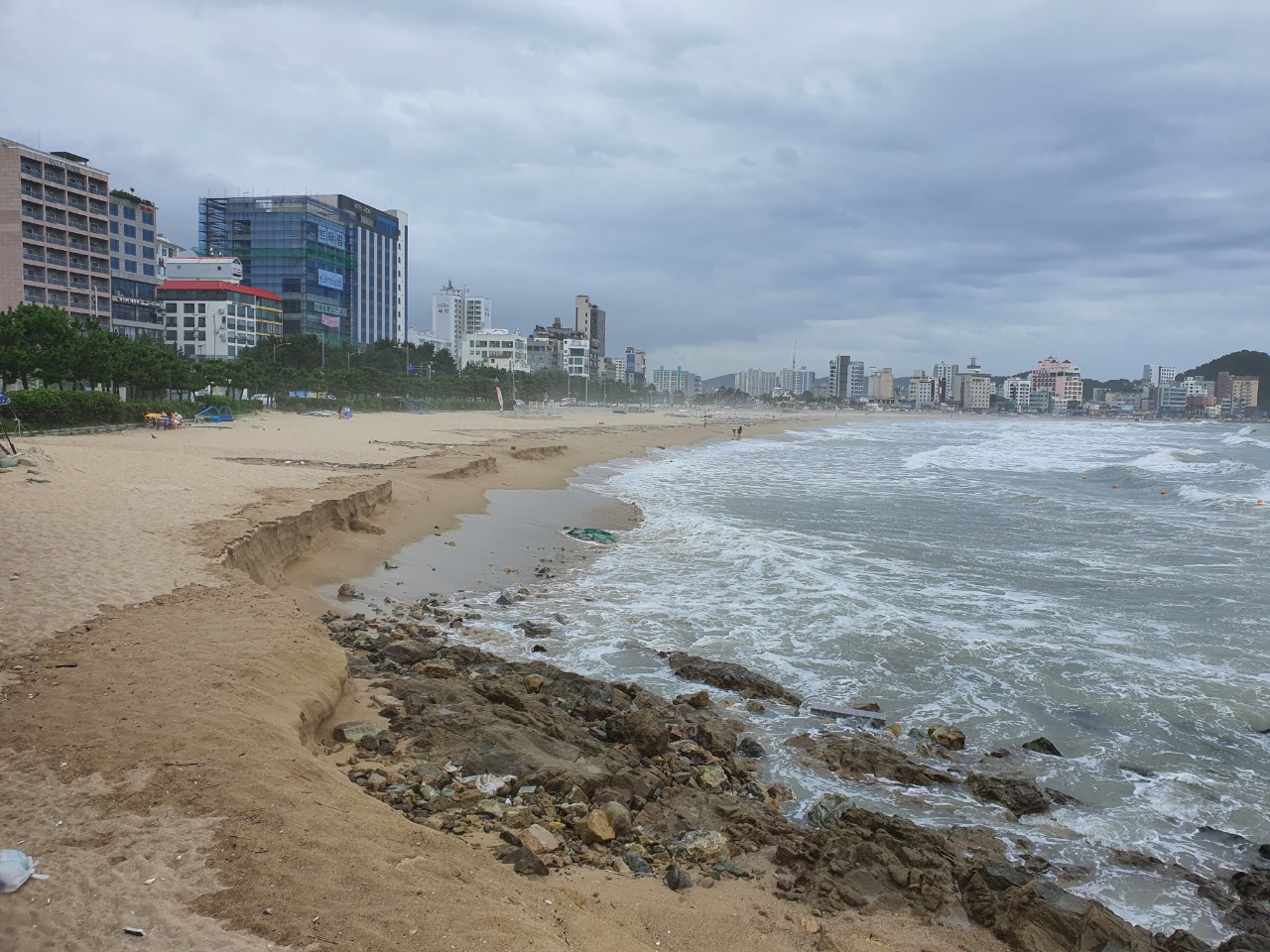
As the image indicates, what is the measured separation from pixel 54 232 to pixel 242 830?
89.5m

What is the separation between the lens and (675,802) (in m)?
6.48

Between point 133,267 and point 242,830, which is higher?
point 133,267

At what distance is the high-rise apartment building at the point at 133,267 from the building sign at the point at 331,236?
29894mm

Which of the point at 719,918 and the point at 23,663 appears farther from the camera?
the point at 23,663

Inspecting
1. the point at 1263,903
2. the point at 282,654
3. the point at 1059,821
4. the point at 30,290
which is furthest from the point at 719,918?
the point at 30,290

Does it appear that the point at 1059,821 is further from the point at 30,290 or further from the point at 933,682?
the point at 30,290

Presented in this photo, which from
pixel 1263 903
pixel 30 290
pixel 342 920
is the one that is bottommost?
pixel 1263 903

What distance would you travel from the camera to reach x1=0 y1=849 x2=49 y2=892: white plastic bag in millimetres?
3854

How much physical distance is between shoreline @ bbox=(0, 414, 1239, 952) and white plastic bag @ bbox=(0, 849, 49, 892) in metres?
0.08

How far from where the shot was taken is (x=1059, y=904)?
532cm

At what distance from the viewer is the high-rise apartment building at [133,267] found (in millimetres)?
81312

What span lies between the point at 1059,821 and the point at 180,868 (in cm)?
661

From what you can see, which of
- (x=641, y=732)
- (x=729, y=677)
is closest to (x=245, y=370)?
(x=729, y=677)

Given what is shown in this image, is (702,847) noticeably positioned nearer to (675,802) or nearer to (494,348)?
(675,802)
